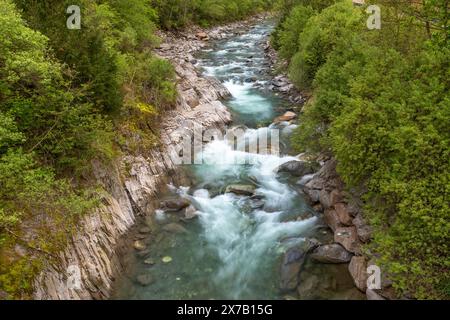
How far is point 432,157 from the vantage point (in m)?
9.02

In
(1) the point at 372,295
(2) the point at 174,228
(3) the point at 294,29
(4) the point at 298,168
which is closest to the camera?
(1) the point at 372,295

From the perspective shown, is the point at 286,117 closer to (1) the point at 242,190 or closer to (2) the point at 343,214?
(1) the point at 242,190

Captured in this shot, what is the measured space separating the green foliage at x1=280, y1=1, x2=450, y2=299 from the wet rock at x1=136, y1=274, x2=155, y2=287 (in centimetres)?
665

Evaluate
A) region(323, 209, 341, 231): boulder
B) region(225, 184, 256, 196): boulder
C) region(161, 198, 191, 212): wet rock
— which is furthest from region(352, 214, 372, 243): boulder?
region(161, 198, 191, 212): wet rock

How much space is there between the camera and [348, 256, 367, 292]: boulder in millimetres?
10078

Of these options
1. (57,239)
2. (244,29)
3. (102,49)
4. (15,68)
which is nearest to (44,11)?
(102,49)

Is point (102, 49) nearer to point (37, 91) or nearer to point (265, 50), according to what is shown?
point (37, 91)

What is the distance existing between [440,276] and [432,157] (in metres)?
2.93

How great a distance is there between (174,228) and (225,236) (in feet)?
6.27

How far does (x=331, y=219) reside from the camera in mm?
12789

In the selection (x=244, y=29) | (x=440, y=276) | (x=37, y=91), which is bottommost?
(x=440, y=276)

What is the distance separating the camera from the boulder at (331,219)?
1245 cm

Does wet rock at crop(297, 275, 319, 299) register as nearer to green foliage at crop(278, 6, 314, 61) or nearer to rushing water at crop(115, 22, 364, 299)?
rushing water at crop(115, 22, 364, 299)

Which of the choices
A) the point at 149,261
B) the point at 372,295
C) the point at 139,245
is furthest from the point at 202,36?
the point at 372,295
